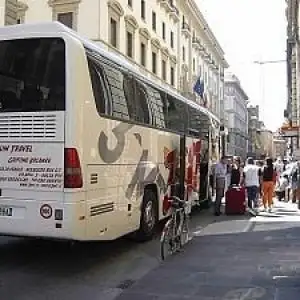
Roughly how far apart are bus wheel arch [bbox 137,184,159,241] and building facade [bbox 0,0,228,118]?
1397cm

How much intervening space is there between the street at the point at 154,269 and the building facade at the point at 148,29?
14.9 meters

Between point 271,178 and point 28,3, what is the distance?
26.2 m

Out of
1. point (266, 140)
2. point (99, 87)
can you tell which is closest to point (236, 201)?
point (99, 87)

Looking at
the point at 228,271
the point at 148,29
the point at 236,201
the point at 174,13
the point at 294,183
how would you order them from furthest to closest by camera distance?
the point at 174,13, the point at 148,29, the point at 294,183, the point at 236,201, the point at 228,271

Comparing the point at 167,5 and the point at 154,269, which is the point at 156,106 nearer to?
the point at 154,269

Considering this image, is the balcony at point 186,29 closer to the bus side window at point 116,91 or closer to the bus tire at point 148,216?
the bus tire at point 148,216

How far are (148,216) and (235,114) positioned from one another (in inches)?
4238

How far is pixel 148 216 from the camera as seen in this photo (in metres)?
10.6

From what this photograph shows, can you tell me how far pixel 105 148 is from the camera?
8.14 m

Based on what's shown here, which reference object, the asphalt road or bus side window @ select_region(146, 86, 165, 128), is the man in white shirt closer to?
bus side window @ select_region(146, 86, 165, 128)

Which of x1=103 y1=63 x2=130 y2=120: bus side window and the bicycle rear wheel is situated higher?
x1=103 y1=63 x2=130 y2=120: bus side window

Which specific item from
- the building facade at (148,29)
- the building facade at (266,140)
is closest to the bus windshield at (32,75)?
the building facade at (148,29)

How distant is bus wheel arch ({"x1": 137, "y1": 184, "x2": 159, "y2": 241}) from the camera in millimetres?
10305

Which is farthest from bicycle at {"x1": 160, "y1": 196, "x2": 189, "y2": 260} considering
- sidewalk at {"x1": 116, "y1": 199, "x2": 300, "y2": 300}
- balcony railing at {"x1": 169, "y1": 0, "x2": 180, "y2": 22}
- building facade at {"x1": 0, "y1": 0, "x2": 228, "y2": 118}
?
balcony railing at {"x1": 169, "y1": 0, "x2": 180, "y2": 22}
